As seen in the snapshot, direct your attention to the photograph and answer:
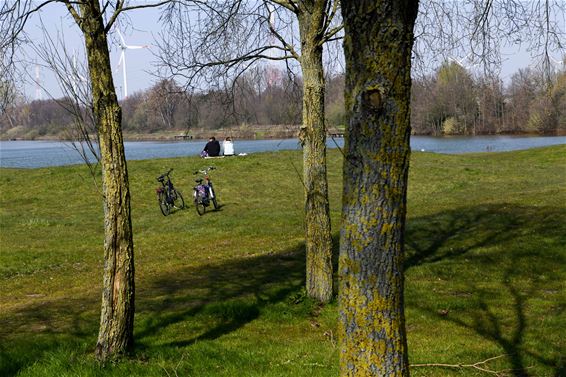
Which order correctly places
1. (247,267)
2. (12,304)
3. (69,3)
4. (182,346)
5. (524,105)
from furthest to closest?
(524,105), (247,267), (12,304), (182,346), (69,3)

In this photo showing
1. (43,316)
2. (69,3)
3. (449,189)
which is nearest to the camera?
(69,3)

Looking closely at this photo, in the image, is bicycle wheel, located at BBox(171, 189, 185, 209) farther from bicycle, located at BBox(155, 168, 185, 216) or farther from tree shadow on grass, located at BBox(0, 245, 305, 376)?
tree shadow on grass, located at BBox(0, 245, 305, 376)

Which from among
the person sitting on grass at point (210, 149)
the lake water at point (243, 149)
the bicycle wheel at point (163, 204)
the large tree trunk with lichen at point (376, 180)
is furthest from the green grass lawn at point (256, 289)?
the lake water at point (243, 149)

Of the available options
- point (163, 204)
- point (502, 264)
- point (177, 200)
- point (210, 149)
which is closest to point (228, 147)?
point (210, 149)

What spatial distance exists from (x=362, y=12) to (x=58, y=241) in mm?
16751

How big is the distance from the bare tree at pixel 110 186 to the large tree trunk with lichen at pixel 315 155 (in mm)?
3210

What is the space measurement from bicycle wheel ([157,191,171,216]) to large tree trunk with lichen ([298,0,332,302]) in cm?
1395

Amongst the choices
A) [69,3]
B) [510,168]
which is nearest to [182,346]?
[69,3]

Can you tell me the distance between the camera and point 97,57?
6.39 meters

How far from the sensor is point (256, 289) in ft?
34.0

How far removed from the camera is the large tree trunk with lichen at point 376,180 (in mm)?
3234

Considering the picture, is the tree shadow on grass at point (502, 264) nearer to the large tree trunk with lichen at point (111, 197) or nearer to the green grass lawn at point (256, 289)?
the green grass lawn at point (256, 289)

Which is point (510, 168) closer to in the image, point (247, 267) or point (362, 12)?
point (247, 267)

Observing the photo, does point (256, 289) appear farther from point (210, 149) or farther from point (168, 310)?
point (210, 149)
